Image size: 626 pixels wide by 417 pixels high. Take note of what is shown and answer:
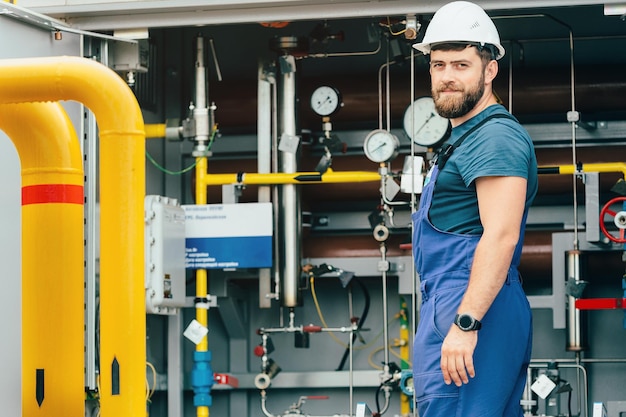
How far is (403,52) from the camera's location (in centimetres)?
663

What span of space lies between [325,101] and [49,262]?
2201 mm

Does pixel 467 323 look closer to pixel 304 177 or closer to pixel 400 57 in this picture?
pixel 304 177

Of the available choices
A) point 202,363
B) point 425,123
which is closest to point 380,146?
point 425,123

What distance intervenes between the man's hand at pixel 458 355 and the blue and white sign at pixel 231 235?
3098 millimetres

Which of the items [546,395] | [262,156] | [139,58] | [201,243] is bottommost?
[546,395]

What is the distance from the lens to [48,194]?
479 centimetres

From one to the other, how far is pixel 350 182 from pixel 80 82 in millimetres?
2519

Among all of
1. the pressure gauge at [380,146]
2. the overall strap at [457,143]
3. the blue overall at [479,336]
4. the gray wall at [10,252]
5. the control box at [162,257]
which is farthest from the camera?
the pressure gauge at [380,146]

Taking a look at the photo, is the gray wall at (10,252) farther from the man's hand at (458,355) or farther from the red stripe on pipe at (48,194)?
the man's hand at (458,355)

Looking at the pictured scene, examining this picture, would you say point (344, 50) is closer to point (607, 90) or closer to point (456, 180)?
point (607, 90)

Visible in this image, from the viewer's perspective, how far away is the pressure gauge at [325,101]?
6.46m

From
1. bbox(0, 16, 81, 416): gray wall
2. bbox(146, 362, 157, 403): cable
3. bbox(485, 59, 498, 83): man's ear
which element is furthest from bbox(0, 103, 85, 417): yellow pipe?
bbox(485, 59, 498, 83): man's ear

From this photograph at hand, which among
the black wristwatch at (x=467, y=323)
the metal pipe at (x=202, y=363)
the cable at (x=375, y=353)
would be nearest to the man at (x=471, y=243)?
the black wristwatch at (x=467, y=323)

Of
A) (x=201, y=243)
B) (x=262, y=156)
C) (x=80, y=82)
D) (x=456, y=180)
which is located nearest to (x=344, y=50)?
(x=262, y=156)
